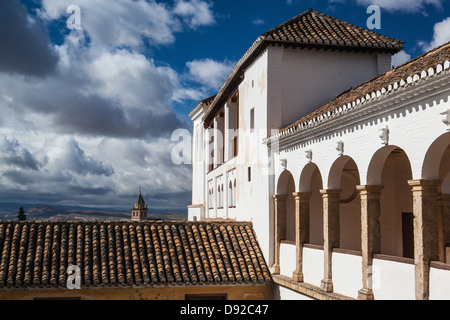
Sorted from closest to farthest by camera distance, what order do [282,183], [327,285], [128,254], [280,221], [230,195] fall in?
[327,285] → [128,254] → [280,221] → [282,183] → [230,195]

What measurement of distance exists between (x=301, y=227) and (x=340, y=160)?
102 inches

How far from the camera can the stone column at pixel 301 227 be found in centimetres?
1312

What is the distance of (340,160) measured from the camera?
37.7 feet

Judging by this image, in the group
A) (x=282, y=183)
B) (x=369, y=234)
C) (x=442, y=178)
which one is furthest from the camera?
(x=282, y=183)

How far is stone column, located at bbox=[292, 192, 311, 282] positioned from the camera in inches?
516

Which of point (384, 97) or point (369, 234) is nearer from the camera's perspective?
point (384, 97)

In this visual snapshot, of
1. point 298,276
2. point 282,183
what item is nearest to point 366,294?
point 298,276

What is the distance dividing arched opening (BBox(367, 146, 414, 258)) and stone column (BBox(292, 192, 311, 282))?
234 cm

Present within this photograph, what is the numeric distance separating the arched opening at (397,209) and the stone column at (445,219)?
256 centimetres

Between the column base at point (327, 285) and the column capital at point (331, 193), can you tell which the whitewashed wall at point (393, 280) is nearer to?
the column base at point (327, 285)

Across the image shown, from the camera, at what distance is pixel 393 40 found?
16.2 m

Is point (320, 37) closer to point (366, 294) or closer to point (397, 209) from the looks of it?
point (397, 209)
